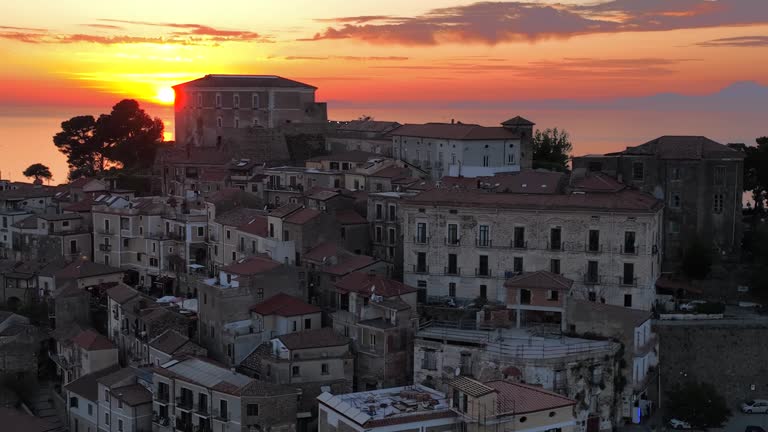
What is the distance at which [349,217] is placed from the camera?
1884 inches

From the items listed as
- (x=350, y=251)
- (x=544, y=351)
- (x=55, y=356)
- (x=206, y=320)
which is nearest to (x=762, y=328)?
(x=544, y=351)

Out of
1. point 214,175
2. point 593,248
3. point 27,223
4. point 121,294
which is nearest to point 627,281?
point 593,248

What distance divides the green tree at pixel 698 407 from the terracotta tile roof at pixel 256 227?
63.4 ft

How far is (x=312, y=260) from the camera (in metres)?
43.4

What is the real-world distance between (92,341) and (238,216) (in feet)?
32.4

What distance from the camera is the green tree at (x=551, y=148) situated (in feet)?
225

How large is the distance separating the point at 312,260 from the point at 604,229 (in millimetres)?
12336

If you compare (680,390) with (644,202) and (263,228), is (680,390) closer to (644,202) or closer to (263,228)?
(644,202)

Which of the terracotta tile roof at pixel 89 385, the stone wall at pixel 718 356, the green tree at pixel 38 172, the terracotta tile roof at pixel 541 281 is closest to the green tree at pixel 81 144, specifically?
the green tree at pixel 38 172

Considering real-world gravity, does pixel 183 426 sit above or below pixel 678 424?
below

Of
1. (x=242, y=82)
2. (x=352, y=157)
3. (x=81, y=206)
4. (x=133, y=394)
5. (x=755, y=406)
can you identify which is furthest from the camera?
(x=242, y=82)

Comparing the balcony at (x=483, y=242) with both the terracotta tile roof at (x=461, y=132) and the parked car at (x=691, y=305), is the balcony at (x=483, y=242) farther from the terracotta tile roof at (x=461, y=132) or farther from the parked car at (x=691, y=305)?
the terracotta tile roof at (x=461, y=132)

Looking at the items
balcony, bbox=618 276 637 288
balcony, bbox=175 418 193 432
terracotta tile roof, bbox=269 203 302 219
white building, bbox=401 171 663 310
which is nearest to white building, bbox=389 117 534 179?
white building, bbox=401 171 663 310

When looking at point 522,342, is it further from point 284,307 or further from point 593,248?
point 284,307
